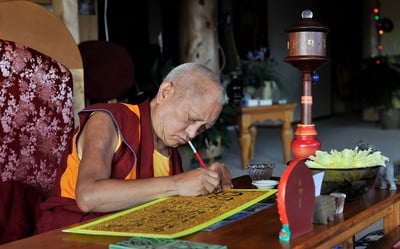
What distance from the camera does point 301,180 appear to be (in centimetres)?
116

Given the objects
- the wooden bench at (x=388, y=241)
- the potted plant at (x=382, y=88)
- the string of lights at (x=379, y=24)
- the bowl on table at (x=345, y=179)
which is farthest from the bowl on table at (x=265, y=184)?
the string of lights at (x=379, y=24)

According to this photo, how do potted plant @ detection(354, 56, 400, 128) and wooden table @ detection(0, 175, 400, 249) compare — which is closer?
wooden table @ detection(0, 175, 400, 249)

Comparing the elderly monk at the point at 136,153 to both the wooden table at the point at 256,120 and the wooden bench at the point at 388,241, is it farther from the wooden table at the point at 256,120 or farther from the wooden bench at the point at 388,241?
the wooden table at the point at 256,120

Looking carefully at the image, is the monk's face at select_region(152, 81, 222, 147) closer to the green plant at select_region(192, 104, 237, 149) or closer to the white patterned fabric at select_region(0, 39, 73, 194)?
the white patterned fabric at select_region(0, 39, 73, 194)

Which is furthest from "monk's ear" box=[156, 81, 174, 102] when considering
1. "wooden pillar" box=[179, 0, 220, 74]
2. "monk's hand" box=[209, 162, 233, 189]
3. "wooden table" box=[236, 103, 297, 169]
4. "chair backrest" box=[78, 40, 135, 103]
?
"wooden pillar" box=[179, 0, 220, 74]

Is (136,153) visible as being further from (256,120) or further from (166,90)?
(256,120)

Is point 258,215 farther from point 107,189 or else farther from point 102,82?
point 102,82

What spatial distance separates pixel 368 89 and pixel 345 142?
7.45 ft

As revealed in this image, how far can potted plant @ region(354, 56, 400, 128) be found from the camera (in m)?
8.54

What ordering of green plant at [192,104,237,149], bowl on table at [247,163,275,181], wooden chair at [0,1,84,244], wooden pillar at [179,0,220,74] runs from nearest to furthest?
bowl on table at [247,163,275,181] < wooden chair at [0,1,84,244] < green plant at [192,104,237,149] < wooden pillar at [179,0,220,74]

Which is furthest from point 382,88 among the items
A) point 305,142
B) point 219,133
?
point 305,142

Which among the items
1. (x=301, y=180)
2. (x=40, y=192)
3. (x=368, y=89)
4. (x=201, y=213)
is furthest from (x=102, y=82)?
(x=368, y=89)

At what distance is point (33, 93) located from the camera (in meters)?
2.20

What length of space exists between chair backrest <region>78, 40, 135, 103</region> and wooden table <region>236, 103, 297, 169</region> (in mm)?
2450
